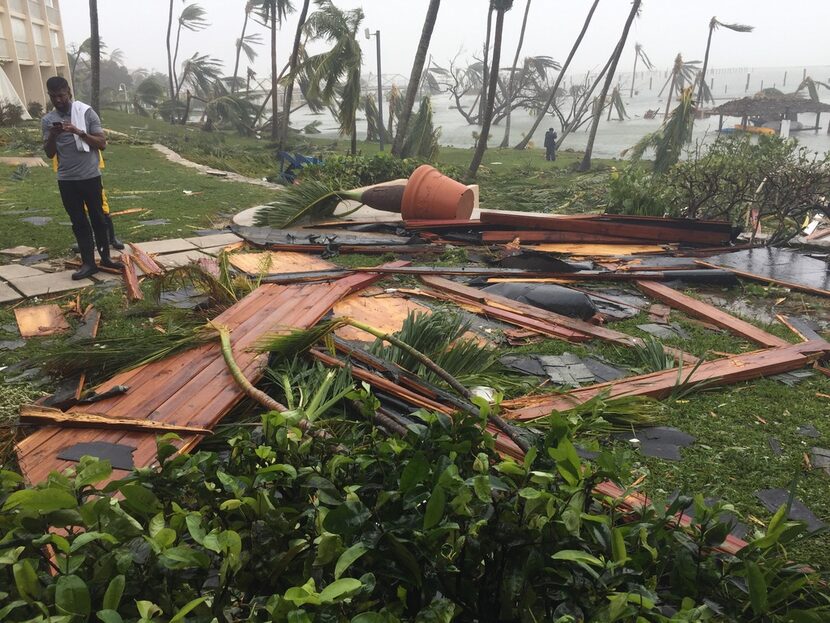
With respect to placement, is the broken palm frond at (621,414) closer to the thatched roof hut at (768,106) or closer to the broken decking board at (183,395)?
the broken decking board at (183,395)

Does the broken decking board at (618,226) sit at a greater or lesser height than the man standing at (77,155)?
lesser

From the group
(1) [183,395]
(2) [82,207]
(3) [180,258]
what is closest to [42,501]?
(1) [183,395]

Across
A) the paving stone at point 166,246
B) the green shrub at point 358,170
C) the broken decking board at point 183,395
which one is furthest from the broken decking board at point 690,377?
the green shrub at point 358,170

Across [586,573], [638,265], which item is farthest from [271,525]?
[638,265]

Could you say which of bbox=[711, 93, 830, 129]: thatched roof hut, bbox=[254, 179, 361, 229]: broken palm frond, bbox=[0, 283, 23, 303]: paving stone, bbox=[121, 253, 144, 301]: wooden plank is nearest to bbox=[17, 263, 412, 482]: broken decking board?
bbox=[121, 253, 144, 301]: wooden plank

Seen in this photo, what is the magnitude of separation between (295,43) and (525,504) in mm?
24519

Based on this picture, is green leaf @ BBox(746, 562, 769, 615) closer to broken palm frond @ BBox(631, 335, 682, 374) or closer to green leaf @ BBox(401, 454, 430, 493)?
green leaf @ BBox(401, 454, 430, 493)

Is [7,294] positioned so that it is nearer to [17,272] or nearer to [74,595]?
[17,272]

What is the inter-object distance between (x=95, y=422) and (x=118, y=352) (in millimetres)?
635

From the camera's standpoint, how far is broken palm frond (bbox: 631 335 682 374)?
3.85 m

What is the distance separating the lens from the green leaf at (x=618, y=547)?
1.28 m

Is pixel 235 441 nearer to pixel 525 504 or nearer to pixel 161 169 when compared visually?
pixel 525 504

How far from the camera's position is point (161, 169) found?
43.9 ft

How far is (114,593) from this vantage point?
1073 mm
